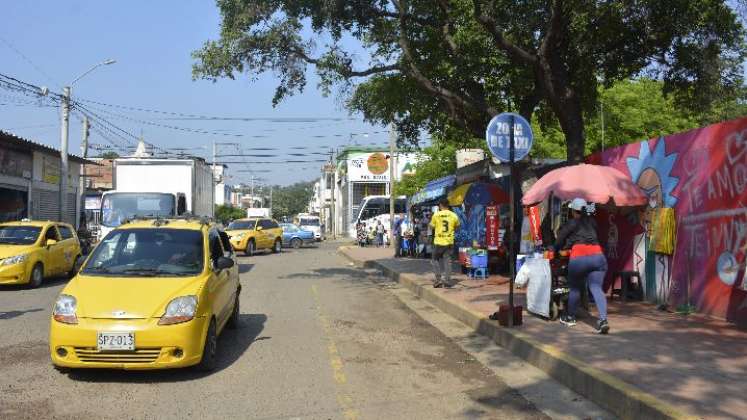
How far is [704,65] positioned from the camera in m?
13.9

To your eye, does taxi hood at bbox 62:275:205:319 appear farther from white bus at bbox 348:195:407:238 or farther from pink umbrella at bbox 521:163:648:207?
white bus at bbox 348:195:407:238

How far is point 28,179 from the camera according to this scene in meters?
26.1

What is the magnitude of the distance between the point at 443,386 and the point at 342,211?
216 feet

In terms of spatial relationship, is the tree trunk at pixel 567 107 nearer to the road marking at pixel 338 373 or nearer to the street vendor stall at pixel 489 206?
the street vendor stall at pixel 489 206

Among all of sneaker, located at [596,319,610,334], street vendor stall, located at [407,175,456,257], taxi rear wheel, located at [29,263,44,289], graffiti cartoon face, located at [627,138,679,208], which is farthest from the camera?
street vendor stall, located at [407,175,456,257]

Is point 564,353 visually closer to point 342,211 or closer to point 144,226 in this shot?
point 144,226

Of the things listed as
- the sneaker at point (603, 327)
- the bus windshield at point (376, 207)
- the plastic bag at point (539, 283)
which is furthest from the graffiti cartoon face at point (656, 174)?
the bus windshield at point (376, 207)

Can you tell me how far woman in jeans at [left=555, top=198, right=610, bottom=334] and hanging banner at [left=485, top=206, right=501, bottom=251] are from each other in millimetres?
7508

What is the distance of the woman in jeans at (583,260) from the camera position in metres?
8.25

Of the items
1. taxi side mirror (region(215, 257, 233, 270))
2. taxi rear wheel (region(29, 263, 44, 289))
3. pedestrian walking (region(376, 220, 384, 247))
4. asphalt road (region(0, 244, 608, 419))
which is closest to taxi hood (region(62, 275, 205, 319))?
taxi side mirror (region(215, 257, 233, 270))

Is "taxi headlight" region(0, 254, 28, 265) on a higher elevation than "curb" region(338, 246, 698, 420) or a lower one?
higher

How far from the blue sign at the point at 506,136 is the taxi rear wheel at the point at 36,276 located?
36.4 feet

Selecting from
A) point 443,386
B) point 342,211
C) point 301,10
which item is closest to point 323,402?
point 443,386

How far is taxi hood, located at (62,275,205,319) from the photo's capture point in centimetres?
636
